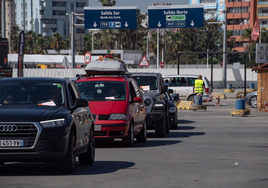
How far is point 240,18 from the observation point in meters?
130

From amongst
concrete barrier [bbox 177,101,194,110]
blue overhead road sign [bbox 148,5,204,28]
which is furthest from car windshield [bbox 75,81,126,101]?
blue overhead road sign [bbox 148,5,204,28]

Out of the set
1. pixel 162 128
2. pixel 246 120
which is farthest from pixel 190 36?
Answer: pixel 162 128

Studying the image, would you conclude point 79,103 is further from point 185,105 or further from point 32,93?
point 185,105

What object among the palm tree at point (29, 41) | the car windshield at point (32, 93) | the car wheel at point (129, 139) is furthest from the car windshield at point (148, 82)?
the palm tree at point (29, 41)

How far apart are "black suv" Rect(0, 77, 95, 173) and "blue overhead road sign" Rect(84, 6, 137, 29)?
125 feet

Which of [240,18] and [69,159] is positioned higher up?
[240,18]

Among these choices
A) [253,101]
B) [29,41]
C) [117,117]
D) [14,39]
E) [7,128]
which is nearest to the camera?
[7,128]

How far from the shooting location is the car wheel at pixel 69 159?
351 inches

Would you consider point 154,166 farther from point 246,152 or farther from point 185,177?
point 246,152

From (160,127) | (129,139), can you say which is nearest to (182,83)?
(160,127)

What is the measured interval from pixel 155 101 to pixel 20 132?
8716 millimetres

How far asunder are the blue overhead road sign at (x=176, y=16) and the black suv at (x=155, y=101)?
96.1ft

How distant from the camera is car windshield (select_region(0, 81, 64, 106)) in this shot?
31.2 feet

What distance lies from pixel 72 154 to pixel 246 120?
15.7m
